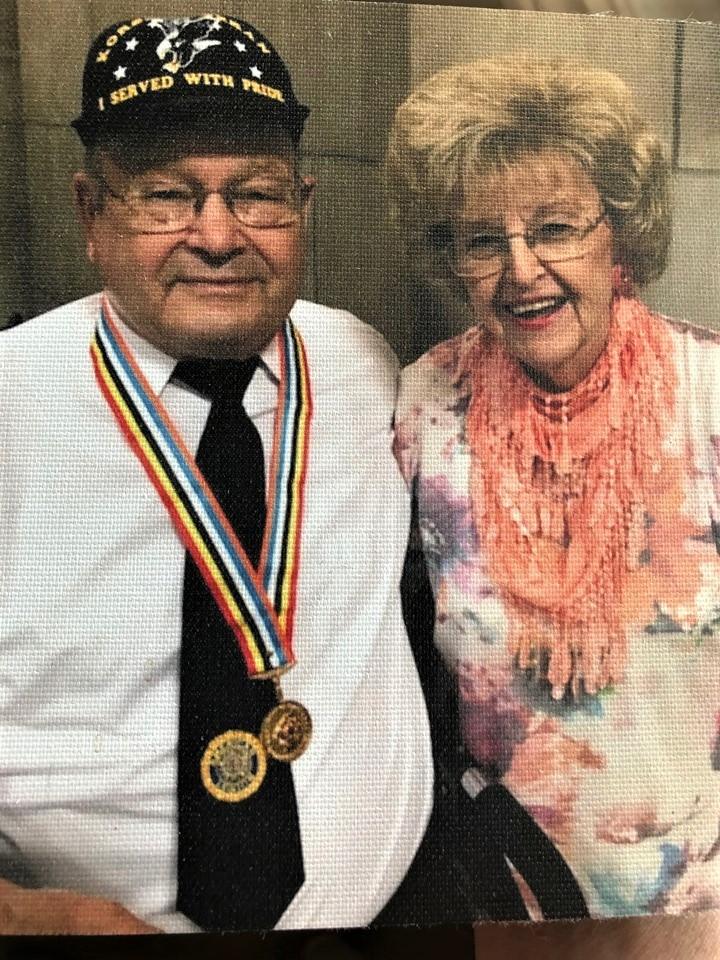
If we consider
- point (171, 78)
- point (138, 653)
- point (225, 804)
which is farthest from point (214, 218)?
point (225, 804)

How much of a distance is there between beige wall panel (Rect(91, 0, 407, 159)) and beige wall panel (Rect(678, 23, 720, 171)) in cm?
24

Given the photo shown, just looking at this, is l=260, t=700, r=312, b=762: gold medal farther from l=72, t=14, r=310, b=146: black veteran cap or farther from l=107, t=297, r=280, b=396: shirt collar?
l=72, t=14, r=310, b=146: black veteran cap

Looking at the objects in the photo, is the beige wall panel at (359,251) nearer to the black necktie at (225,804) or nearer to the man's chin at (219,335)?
the man's chin at (219,335)

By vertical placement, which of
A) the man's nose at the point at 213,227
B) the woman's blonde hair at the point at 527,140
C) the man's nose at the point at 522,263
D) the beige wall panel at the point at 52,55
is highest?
the beige wall panel at the point at 52,55

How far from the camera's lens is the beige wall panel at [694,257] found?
2.23 ft

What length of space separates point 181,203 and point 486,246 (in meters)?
0.24

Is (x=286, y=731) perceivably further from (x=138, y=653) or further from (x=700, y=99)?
(x=700, y=99)

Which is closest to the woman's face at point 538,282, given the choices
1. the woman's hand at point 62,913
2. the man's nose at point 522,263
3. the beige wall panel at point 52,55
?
the man's nose at point 522,263

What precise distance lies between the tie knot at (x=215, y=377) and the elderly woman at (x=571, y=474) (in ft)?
0.42

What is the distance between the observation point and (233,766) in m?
0.59

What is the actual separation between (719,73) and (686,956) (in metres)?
0.73

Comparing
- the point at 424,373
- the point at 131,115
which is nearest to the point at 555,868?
the point at 424,373

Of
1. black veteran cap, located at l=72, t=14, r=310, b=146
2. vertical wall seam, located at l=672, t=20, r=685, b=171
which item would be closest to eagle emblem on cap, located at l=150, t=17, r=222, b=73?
black veteran cap, located at l=72, t=14, r=310, b=146

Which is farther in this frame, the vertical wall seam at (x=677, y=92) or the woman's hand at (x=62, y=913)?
the vertical wall seam at (x=677, y=92)
